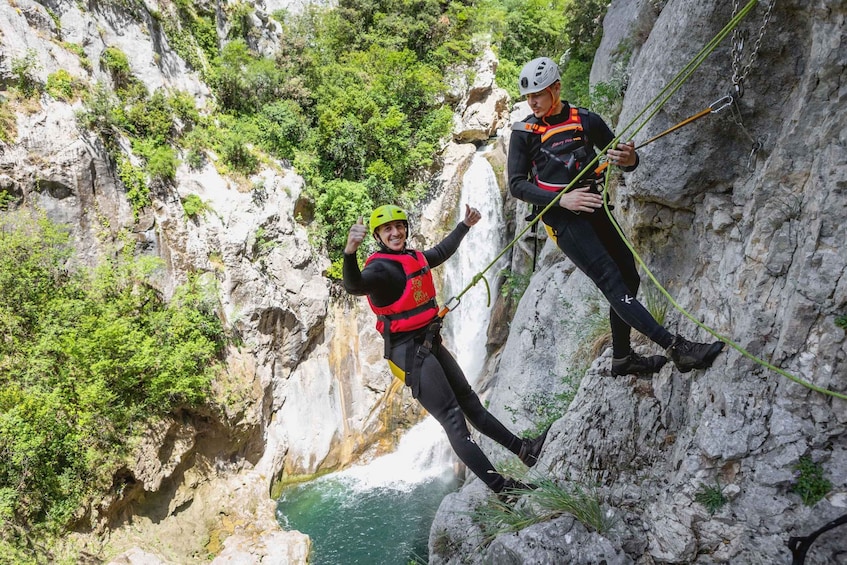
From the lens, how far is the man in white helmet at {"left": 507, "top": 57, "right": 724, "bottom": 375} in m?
3.26

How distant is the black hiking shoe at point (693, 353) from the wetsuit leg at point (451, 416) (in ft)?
5.16

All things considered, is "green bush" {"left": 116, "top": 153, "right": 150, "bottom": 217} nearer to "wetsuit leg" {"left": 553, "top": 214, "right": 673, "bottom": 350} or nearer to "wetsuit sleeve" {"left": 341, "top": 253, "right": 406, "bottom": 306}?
"wetsuit sleeve" {"left": 341, "top": 253, "right": 406, "bottom": 306}

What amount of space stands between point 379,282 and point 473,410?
1.38m

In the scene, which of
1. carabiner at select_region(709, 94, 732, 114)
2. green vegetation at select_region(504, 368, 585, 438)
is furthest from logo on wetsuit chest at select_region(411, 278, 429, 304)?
green vegetation at select_region(504, 368, 585, 438)

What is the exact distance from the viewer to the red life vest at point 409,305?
12.1ft

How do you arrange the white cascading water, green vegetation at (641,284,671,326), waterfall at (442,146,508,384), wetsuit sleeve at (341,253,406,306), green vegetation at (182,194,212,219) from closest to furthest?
wetsuit sleeve at (341,253,406,306) → green vegetation at (641,284,671,326) → green vegetation at (182,194,212,219) → the white cascading water → waterfall at (442,146,508,384)

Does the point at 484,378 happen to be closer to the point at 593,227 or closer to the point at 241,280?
the point at 241,280

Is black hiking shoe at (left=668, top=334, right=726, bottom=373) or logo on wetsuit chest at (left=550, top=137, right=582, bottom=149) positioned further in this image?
logo on wetsuit chest at (left=550, top=137, right=582, bottom=149)

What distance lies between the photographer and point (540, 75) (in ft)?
11.1

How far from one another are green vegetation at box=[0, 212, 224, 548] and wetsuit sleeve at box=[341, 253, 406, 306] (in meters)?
6.60

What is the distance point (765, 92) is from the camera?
10.2 ft

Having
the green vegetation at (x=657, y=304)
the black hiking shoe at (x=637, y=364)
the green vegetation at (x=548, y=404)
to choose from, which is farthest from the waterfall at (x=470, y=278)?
the black hiking shoe at (x=637, y=364)

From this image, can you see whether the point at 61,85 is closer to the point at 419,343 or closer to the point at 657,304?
the point at 419,343

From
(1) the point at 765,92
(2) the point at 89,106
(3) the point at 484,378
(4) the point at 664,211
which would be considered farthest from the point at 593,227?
(2) the point at 89,106
